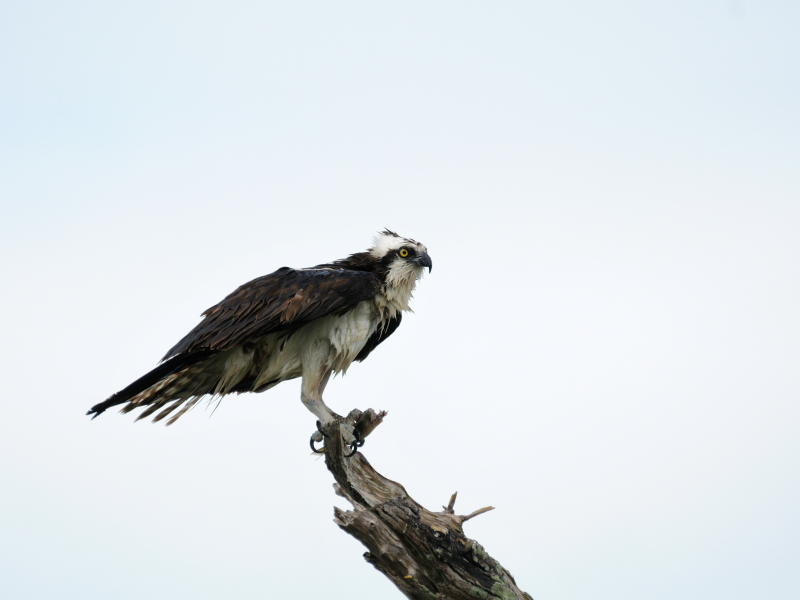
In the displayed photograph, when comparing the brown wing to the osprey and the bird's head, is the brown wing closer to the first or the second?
the osprey

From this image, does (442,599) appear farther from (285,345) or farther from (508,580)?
(285,345)

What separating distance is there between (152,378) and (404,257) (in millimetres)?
2508

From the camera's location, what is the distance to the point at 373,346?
8.41 m

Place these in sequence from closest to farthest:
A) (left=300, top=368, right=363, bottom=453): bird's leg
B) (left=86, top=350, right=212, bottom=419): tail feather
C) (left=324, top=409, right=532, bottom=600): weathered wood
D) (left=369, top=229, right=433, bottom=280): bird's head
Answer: (left=324, top=409, right=532, bottom=600): weathered wood → (left=86, top=350, right=212, bottom=419): tail feather → (left=300, top=368, right=363, bottom=453): bird's leg → (left=369, top=229, right=433, bottom=280): bird's head

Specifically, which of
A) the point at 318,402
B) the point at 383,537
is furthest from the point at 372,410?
the point at 383,537

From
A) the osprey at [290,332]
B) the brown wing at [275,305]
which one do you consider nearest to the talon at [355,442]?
the osprey at [290,332]

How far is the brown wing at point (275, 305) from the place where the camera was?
718 centimetres

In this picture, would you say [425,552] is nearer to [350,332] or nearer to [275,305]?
[350,332]

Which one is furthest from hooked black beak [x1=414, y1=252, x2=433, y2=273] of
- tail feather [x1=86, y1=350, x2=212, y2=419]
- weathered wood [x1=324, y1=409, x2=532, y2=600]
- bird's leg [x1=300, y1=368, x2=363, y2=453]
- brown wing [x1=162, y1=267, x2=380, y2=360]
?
weathered wood [x1=324, y1=409, x2=532, y2=600]

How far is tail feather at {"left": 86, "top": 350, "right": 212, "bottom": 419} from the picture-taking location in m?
7.07

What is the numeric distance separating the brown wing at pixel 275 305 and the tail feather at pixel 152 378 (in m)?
0.08

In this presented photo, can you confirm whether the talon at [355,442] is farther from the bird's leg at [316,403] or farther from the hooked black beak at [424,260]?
the hooked black beak at [424,260]

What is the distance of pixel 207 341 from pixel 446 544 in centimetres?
256

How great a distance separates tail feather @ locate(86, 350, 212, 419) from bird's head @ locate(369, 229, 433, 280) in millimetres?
1841
